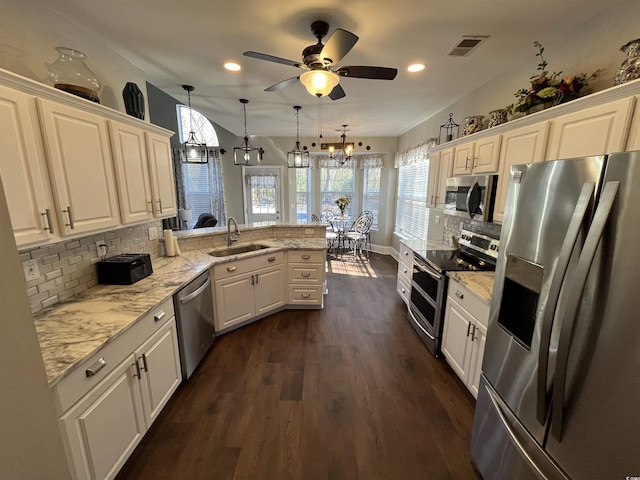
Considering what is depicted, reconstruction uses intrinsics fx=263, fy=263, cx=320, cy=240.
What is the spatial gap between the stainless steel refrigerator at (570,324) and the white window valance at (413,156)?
3.37 m

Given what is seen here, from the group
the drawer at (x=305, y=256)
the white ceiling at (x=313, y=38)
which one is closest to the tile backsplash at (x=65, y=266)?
the white ceiling at (x=313, y=38)

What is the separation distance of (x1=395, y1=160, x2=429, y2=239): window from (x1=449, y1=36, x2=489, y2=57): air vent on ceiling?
2207mm

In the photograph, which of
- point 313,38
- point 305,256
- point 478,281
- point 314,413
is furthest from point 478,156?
point 314,413

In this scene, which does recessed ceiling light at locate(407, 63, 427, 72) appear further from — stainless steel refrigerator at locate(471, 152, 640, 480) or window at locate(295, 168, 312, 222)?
window at locate(295, 168, 312, 222)

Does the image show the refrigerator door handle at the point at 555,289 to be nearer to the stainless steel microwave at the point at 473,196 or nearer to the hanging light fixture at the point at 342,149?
the stainless steel microwave at the point at 473,196

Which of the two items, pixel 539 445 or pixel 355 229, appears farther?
pixel 355 229

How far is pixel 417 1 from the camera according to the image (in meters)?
1.67

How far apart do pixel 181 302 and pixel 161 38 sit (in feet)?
6.95

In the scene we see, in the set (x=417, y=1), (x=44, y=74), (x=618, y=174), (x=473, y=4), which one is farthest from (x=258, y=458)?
(x=473, y=4)

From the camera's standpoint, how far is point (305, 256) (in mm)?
3367

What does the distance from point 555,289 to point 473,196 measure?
64.4 inches

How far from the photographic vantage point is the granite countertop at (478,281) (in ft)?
5.99

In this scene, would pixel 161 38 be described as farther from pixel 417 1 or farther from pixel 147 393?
pixel 147 393

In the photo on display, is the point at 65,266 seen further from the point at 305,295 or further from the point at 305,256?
the point at 305,295
